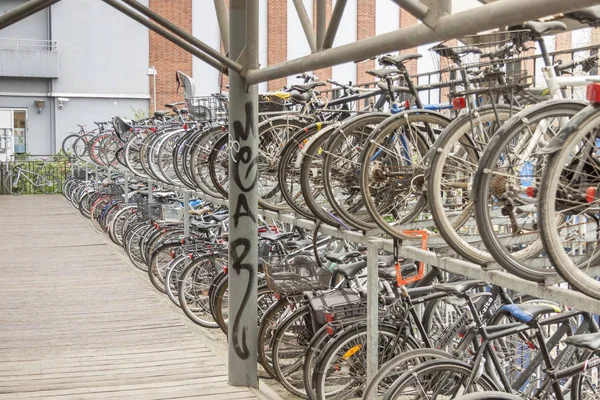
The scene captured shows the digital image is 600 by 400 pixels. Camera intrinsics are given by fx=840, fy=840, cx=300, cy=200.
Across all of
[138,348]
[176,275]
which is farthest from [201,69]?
[138,348]

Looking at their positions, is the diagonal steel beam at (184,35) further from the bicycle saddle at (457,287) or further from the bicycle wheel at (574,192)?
the bicycle wheel at (574,192)

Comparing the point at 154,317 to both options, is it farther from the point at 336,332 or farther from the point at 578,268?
the point at 578,268

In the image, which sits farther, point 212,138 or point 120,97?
point 120,97

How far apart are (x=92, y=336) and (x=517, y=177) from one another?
4823 millimetres

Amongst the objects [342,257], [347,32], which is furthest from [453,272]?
[347,32]

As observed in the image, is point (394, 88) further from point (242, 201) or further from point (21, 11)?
point (21, 11)

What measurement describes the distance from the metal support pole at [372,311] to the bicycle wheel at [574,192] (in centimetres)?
133

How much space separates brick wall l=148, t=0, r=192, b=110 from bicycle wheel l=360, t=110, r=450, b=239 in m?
20.8

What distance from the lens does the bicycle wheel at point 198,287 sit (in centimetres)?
803

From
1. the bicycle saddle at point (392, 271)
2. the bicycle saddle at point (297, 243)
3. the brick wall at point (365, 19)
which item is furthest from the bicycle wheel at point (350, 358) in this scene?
the brick wall at point (365, 19)

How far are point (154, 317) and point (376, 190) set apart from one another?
390 cm

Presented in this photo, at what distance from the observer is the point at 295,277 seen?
558 centimetres

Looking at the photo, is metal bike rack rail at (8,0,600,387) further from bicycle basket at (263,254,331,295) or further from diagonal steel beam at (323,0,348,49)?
bicycle basket at (263,254,331,295)

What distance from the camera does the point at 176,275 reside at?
8.48m
